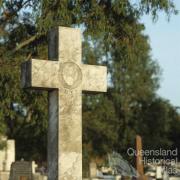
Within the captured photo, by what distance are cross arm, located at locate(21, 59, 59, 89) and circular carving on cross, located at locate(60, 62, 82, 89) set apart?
0.09 m

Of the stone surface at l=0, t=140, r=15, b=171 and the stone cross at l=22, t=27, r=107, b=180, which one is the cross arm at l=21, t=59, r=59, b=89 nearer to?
the stone cross at l=22, t=27, r=107, b=180

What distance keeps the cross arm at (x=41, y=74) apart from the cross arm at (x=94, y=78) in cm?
47

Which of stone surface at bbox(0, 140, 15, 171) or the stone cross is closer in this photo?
the stone cross

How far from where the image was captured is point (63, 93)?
7.27 meters

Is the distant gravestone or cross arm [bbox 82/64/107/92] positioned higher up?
cross arm [bbox 82/64/107/92]

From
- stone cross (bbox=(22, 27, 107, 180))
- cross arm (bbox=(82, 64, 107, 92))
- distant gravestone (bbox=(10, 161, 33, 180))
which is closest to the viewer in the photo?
stone cross (bbox=(22, 27, 107, 180))

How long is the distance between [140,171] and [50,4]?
5.21 metres

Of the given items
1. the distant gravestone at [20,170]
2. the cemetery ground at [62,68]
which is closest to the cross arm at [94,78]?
the cemetery ground at [62,68]

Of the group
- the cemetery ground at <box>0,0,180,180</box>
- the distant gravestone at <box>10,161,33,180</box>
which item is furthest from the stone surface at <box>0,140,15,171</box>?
the distant gravestone at <box>10,161,33,180</box>

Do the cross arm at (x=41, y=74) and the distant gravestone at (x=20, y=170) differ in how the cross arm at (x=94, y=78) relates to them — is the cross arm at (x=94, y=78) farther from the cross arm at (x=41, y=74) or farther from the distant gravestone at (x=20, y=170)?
the distant gravestone at (x=20, y=170)

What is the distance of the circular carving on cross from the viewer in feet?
24.1

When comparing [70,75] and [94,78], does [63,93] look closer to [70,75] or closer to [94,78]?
[70,75]

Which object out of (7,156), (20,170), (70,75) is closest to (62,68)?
(70,75)

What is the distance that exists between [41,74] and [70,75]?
0.41 m
